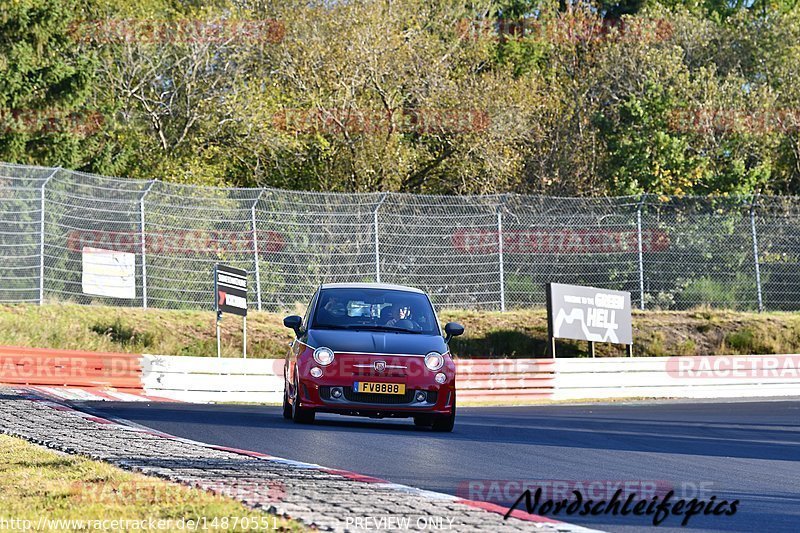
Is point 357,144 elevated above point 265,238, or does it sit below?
above

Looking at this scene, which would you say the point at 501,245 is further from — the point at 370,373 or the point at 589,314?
the point at 370,373

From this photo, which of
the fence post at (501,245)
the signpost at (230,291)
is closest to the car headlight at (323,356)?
the signpost at (230,291)

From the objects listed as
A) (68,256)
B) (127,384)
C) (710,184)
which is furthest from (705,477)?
(710,184)

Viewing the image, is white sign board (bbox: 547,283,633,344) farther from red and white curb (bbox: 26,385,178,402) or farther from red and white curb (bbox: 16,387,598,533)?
red and white curb (bbox: 16,387,598,533)

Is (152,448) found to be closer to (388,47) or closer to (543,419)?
(543,419)

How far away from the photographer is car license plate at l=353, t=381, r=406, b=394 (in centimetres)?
1437

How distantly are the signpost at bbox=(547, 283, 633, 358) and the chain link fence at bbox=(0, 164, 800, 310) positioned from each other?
0.68 metres

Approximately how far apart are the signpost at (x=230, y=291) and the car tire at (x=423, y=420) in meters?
9.79

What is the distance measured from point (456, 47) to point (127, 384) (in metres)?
24.9

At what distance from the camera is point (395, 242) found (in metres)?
28.7

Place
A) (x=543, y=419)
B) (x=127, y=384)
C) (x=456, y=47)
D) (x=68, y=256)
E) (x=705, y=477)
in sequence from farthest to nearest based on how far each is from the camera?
(x=456, y=47) < (x=68, y=256) < (x=127, y=384) < (x=543, y=419) < (x=705, y=477)

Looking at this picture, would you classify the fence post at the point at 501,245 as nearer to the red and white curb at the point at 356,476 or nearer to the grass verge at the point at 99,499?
the red and white curb at the point at 356,476

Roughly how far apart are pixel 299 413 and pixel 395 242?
1408cm

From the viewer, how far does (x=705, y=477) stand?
10695 millimetres
